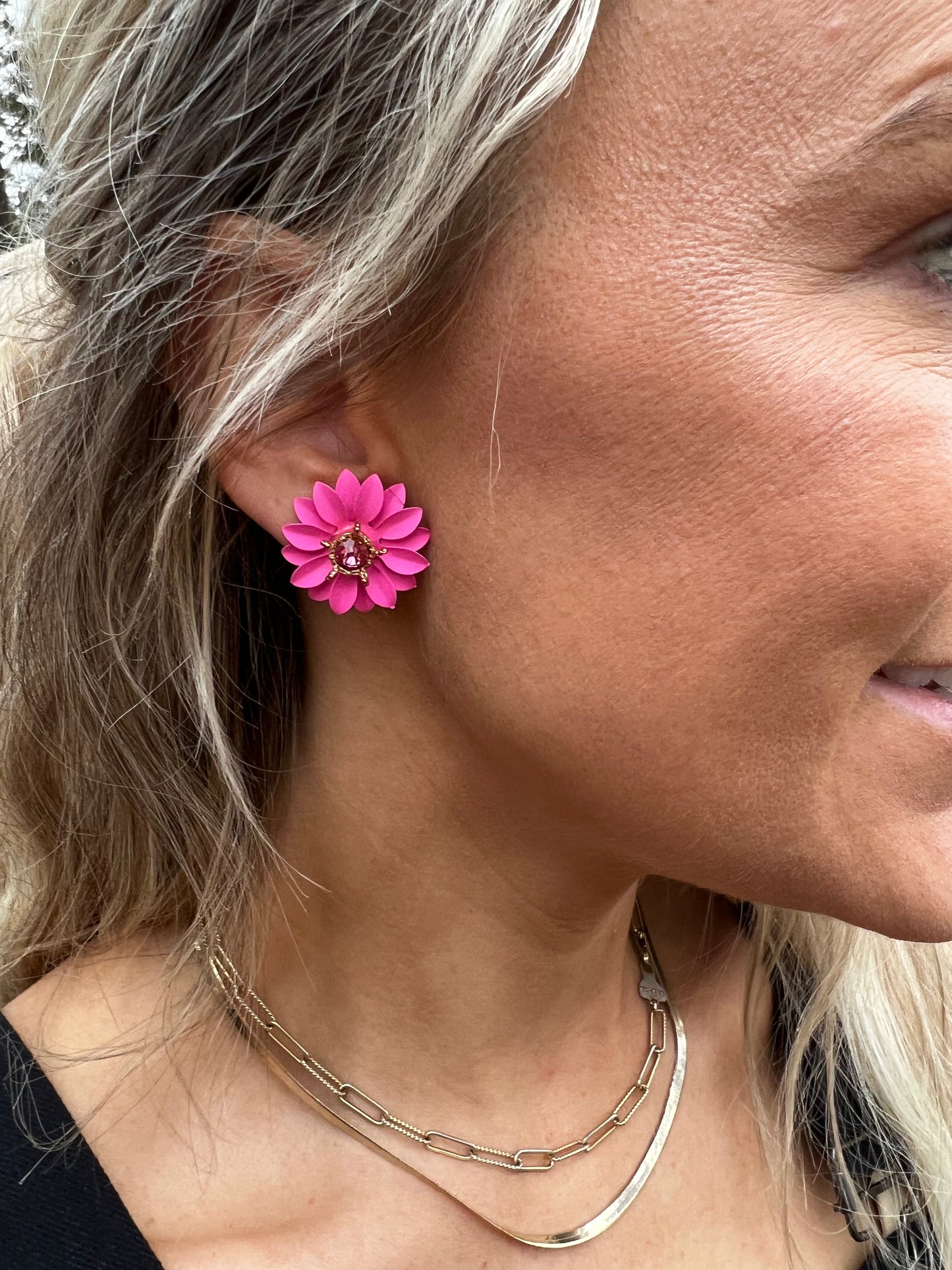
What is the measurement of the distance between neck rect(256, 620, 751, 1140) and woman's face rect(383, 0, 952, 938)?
166 millimetres

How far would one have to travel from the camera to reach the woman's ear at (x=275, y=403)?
3.37ft

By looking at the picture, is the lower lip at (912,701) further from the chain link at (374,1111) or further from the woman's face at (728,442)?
the chain link at (374,1111)

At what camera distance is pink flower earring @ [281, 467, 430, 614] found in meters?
1.04

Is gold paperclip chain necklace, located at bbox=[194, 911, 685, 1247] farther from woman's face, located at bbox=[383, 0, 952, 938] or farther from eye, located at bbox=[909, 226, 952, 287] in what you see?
eye, located at bbox=[909, 226, 952, 287]

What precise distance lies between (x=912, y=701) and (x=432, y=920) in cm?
54

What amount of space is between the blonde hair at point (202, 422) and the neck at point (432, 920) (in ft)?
0.23

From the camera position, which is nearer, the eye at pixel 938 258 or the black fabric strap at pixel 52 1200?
the eye at pixel 938 258

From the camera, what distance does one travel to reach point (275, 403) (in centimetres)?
A: 105

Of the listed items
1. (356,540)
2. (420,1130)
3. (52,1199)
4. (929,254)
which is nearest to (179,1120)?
(52,1199)

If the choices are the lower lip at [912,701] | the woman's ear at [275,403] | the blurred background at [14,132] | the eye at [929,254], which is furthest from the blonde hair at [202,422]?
the lower lip at [912,701]

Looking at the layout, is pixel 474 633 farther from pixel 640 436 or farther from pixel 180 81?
pixel 180 81

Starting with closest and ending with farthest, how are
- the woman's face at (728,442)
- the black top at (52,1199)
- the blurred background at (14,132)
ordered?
the woman's face at (728,442), the black top at (52,1199), the blurred background at (14,132)

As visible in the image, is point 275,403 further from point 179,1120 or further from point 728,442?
point 179,1120

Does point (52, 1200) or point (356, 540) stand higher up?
point (356, 540)
